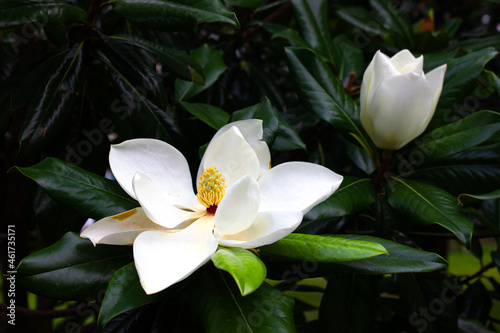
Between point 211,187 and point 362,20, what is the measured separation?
3.46 ft

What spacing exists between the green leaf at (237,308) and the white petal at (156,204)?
122 millimetres

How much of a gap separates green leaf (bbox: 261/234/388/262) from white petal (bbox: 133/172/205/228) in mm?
165

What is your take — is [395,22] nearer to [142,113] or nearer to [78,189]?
[142,113]

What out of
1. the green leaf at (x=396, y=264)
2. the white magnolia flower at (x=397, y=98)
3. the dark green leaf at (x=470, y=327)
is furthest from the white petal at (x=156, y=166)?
the dark green leaf at (x=470, y=327)

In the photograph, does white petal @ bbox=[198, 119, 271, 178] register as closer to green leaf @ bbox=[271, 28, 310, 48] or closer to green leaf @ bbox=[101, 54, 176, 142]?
green leaf @ bbox=[101, 54, 176, 142]

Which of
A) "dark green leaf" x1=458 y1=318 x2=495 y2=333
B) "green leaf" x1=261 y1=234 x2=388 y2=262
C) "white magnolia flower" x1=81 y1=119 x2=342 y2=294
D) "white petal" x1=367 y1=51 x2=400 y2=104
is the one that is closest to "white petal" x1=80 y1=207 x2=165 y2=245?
"white magnolia flower" x1=81 y1=119 x2=342 y2=294

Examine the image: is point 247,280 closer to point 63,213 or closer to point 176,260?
point 176,260

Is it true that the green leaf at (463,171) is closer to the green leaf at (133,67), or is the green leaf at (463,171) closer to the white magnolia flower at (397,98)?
the white magnolia flower at (397,98)

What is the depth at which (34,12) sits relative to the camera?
86 cm

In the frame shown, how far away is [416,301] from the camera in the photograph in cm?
108


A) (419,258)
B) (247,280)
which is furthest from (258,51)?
(247,280)

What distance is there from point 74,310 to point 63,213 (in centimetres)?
36

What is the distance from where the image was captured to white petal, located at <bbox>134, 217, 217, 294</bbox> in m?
0.58

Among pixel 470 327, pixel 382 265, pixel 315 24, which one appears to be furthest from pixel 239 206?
pixel 470 327
